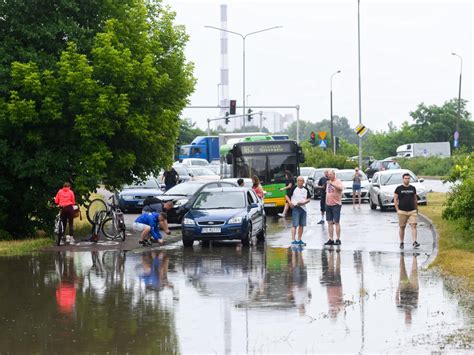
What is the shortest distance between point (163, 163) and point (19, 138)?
199 inches

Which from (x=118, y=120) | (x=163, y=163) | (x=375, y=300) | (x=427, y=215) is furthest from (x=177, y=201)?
(x=375, y=300)

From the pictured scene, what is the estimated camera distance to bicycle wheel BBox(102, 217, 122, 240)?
27750 mm

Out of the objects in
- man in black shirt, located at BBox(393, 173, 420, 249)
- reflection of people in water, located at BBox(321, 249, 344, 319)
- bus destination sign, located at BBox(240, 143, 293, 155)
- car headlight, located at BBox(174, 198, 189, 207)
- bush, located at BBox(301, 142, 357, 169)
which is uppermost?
bus destination sign, located at BBox(240, 143, 293, 155)

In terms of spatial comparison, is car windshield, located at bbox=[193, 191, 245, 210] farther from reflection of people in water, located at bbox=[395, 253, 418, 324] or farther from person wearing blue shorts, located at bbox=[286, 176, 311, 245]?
reflection of people in water, located at bbox=[395, 253, 418, 324]

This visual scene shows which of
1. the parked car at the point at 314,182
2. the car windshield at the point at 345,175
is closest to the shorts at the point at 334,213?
the car windshield at the point at 345,175

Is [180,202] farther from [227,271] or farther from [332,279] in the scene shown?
[332,279]

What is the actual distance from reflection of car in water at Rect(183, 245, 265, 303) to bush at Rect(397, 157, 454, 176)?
5693 centimetres

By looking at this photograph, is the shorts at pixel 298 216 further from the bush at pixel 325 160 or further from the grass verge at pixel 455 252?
the bush at pixel 325 160

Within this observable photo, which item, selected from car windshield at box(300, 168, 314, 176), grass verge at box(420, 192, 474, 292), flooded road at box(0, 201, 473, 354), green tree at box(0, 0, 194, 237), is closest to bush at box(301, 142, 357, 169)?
car windshield at box(300, 168, 314, 176)

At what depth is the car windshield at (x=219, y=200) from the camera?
26.5 meters

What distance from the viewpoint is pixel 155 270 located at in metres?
20.3

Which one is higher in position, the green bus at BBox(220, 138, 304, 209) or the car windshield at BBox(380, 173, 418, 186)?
the green bus at BBox(220, 138, 304, 209)

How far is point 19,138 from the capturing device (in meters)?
27.3

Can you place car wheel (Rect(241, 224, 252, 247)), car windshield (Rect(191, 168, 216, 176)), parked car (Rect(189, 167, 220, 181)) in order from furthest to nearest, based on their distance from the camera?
1. car windshield (Rect(191, 168, 216, 176))
2. parked car (Rect(189, 167, 220, 181))
3. car wheel (Rect(241, 224, 252, 247))
